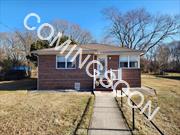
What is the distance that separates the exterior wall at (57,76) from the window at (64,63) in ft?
0.72

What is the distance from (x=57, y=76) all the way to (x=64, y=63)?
1.07 meters

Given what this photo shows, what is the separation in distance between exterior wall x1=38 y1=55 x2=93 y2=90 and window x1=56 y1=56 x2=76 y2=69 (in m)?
0.22

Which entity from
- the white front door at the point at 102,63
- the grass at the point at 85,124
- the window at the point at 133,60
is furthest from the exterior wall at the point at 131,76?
the grass at the point at 85,124

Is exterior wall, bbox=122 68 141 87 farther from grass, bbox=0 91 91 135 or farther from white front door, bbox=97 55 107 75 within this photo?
grass, bbox=0 91 91 135

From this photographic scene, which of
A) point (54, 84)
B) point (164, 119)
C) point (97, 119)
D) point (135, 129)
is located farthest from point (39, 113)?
point (54, 84)

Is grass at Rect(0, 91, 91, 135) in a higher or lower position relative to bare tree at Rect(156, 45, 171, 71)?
lower

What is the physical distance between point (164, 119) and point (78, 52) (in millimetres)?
8577

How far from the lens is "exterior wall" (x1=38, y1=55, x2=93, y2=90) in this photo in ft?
49.2

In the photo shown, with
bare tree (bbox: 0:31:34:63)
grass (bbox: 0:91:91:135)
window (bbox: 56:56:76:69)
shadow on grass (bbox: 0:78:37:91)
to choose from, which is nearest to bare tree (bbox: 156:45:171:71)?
bare tree (bbox: 0:31:34:63)

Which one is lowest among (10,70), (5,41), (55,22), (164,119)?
(164,119)

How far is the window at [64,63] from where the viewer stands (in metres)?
15.0

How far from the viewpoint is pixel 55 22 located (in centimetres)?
3559

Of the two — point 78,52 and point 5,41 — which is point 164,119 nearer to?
point 78,52

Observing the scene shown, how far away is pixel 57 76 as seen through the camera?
15078 millimetres
